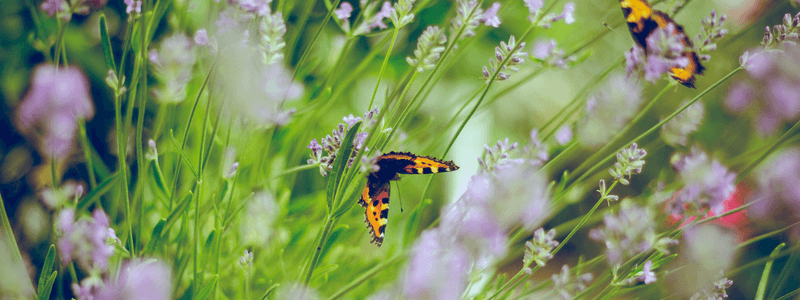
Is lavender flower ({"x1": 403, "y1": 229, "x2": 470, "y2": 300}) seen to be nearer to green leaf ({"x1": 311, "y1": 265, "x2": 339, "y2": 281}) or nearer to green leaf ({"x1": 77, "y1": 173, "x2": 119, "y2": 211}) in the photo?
green leaf ({"x1": 311, "y1": 265, "x2": 339, "y2": 281})

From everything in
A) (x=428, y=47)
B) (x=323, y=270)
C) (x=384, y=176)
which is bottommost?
(x=323, y=270)

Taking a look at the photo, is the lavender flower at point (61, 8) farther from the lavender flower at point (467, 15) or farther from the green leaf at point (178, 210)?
the lavender flower at point (467, 15)

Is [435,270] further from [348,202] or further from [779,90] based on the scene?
[779,90]

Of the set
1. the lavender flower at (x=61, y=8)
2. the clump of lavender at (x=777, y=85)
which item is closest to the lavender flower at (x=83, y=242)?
the lavender flower at (x=61, y=8)

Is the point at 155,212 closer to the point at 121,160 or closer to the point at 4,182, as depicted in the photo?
the point at 4,182

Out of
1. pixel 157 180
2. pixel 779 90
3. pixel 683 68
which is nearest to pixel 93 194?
pixel 157 180

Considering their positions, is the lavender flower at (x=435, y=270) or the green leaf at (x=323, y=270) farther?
the green leaf at (x=323, y=270)

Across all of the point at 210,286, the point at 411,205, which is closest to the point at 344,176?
the point at 210,286
